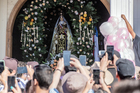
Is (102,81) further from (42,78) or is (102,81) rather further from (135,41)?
(135,41)

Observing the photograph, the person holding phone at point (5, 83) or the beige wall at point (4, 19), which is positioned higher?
the beige wall at point (4, 19)

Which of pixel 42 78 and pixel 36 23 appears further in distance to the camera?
pixel 36 23

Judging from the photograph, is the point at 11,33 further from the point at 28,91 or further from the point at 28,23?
→ the point at 28,91

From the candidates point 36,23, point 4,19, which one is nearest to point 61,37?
point 36,23

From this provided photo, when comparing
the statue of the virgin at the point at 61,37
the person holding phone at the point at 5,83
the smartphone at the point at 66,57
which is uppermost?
the statue of the virgin at the point at 61,37

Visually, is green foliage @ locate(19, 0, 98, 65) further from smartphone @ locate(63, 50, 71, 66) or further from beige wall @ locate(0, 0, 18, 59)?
smartphone @ locate(63, 50, 71, 66)

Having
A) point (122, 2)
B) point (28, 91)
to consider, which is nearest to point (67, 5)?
point (122, 2)

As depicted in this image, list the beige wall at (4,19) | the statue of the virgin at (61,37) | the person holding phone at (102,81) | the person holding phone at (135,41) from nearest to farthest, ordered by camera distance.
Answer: the person holding phone at (102,81) < the person holding phone at (135,41) < the beige wall at (4,19) < the statue of the virgin at (61,37)

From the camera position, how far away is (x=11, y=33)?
19.4ft

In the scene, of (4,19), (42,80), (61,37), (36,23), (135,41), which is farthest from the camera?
(61,37)

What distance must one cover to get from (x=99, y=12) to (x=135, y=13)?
6.16 ft

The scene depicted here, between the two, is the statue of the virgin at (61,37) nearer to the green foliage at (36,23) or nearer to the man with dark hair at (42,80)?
the green foliage at (36,23)

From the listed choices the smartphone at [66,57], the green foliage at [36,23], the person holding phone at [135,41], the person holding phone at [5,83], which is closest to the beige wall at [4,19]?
the green foliage at [36,23]

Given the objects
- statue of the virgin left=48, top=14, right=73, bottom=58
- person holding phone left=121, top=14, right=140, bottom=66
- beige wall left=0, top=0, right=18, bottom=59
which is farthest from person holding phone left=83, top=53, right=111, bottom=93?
beige wall left=0, top=0, right=18, bottom=59
